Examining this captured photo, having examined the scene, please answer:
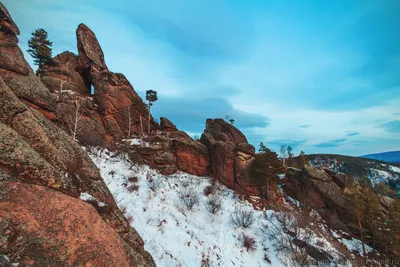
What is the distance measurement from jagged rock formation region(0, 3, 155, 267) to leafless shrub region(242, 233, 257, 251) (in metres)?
8.78

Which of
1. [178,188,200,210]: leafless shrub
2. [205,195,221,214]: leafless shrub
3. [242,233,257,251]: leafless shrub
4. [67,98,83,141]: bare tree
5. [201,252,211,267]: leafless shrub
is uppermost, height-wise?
[67,98,83,141]: bare tree

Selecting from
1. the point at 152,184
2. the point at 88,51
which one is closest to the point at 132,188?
the point at 152,184

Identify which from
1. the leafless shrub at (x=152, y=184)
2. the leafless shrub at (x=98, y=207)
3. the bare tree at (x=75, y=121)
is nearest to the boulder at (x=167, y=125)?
the bare tree at (x=75, y=121)

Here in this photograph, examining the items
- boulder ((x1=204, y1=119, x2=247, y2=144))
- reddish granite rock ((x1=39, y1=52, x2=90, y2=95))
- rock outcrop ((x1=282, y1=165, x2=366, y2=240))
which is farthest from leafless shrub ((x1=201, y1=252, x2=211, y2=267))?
reddish granite rock ((x1=39, y1=52, x2=90, y2=95))

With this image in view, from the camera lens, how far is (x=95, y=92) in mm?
27047

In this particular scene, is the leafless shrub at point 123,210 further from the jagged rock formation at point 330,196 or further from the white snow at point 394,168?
the white snow at point 394,168

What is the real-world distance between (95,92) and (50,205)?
2883 centimetres

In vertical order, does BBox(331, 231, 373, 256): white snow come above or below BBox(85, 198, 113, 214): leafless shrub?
below

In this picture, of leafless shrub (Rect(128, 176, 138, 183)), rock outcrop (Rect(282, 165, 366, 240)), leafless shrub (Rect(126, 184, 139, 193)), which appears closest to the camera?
leafless shrub (Rect(126, 184, 139, 193))

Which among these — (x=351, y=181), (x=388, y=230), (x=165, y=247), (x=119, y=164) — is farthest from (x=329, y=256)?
(x=119, y=164)

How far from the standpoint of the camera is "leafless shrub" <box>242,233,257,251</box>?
10.9m

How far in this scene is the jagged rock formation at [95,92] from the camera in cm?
2278

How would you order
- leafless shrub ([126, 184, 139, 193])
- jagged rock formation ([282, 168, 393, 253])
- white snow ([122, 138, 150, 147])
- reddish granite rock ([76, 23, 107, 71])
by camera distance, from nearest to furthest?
1. leafless shrub ([126, 184, 139, 193])
2. white snow ([122, 138, 150, 147])
3. jagged rock formation ([282, 168, 393, 253])
4. reddish granite rock ([76, 23, 107, 71])

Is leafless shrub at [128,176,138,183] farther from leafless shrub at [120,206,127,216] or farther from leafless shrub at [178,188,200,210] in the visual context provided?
leafless shrub at [120,206,127,216]
